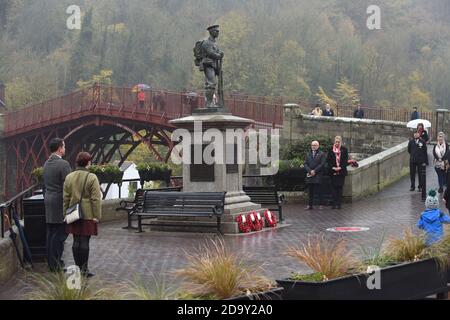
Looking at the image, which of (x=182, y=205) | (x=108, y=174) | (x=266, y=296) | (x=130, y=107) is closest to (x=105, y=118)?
(x=130, y=107)

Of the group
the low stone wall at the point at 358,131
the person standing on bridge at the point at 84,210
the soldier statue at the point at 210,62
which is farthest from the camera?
the low stone wall at the point at 358,131

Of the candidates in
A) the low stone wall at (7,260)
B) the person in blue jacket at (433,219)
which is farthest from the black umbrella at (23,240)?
the person in blue jacket at (433,219)

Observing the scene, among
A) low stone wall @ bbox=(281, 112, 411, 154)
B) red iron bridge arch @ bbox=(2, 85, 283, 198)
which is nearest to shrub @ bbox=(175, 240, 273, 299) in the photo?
low stone wall @ bbox=(281, 112, 411, 154)

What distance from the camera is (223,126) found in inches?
643

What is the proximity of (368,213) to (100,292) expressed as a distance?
41.5 feet

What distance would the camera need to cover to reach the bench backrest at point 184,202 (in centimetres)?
1569

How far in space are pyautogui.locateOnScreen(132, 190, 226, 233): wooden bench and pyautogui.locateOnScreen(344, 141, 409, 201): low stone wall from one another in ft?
23.4

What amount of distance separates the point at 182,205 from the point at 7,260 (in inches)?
227

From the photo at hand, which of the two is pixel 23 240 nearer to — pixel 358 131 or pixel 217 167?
pixel 217 167

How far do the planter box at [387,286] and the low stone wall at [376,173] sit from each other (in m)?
12.6

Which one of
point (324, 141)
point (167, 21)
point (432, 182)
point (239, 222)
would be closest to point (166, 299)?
point (239, 222)

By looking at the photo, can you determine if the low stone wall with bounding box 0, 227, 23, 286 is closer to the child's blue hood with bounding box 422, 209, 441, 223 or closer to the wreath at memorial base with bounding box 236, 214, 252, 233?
the child's blue hood with bounding box 422, 209, 441, 223

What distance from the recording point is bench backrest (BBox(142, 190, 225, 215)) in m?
15.7

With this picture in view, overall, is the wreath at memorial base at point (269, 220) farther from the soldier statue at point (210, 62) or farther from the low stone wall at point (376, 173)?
the low stone wall at point (376, 173)
